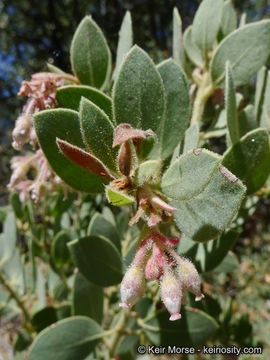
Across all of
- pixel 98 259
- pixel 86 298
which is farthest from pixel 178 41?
pixel 86 298

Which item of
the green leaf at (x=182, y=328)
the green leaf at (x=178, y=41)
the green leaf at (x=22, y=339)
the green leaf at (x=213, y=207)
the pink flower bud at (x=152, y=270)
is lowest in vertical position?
the green leaf at (x=22, y=339)

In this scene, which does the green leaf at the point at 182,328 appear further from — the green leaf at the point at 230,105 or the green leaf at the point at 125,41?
the green leaf at the point at 125,41

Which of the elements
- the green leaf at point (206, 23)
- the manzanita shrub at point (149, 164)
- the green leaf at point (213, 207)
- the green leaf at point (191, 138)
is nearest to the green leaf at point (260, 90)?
the manzanita shrub at point (149, 164)

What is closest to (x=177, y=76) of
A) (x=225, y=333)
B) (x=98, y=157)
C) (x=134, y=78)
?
(x=134, y=78)

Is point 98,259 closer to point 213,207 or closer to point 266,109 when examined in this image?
point 213,207

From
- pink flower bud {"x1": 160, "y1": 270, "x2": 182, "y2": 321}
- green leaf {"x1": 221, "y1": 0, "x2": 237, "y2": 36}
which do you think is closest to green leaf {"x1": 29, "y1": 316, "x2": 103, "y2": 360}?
pink flower bud {"x1": 160, "y1": 270, "x2": 182, "y2": 321}

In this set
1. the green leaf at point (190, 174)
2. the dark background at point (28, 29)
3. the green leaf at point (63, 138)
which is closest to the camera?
the green leaf at point (190, 174)

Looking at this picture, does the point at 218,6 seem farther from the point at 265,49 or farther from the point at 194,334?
the point at 194,334

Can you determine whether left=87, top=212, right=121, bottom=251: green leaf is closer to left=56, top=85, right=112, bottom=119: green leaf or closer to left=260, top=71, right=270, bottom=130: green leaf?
left=56, top=85, right=112, bottom=119: green leaf
